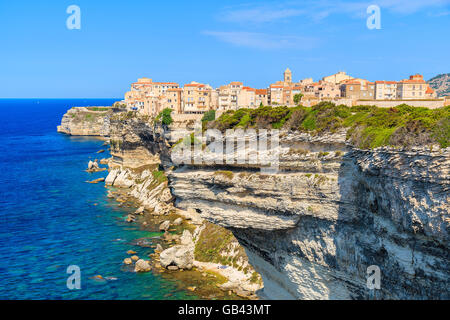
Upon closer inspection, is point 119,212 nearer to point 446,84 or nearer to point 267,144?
point 267,144

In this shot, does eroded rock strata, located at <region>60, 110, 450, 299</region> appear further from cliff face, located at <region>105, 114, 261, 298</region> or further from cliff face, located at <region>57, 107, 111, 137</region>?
cliff face, located at <region>57, 107, 111, 137</region>

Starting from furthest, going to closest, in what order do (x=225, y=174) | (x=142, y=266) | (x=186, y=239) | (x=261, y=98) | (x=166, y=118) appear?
(x=261, y=98), (x=166, y=118), (x=186, y=239), (x=142, y=266), (x=225, y=174)

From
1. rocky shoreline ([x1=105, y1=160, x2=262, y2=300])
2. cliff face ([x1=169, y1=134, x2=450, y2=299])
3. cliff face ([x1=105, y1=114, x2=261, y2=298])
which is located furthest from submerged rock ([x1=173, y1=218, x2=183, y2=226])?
cliff face ([x1=169, y1=134, x2=450, y2=299])

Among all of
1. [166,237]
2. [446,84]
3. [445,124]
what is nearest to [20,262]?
[166,237]

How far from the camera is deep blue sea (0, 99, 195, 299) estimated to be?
123 ft

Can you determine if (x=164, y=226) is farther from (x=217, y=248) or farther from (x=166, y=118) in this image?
(x=166, y=118)

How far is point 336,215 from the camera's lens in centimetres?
2609

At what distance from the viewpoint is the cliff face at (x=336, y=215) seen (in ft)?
64.8

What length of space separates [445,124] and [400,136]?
217 cm

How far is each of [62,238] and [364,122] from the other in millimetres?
38267

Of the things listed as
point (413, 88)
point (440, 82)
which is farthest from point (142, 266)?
point (440, 82)

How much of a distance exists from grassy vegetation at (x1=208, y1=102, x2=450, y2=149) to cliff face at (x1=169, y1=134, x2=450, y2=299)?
0.83 meters

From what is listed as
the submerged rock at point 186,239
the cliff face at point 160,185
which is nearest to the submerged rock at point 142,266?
the cliff face at point 160,185
